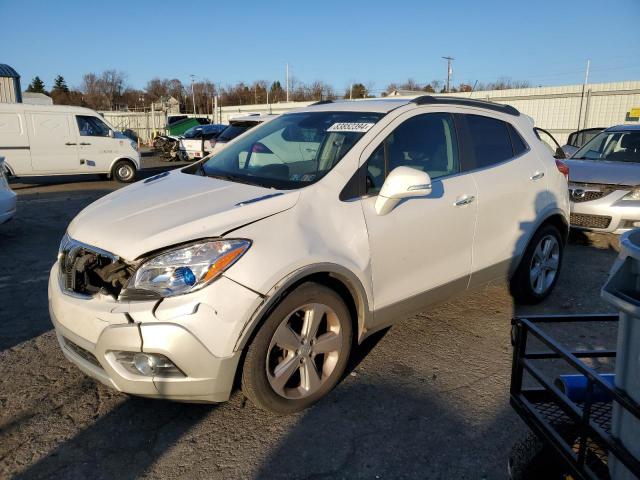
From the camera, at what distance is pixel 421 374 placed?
10.8 ft

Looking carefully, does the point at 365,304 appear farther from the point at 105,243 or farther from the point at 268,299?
the point at 105,243

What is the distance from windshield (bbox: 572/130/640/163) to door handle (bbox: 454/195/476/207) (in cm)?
505

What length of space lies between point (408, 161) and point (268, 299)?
150 cm

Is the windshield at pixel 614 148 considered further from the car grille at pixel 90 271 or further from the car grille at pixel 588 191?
the car grille at pixel 90 271

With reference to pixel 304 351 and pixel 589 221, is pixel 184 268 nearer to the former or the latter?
pixel 304 351

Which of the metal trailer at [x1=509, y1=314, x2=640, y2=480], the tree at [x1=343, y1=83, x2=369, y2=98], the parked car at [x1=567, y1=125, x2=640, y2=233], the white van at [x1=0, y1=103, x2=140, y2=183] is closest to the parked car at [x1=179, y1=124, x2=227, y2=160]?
the white van at [x1=0, y1=103, x2=140, y2=183]

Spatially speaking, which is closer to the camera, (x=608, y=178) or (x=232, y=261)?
(x=232, y=261)

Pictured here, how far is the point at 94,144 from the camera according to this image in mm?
12875

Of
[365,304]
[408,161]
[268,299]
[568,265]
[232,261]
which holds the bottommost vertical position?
[568,265]

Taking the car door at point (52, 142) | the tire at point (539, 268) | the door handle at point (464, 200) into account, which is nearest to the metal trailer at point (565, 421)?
the door handle at point (464, 200)

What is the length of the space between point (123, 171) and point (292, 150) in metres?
11.3

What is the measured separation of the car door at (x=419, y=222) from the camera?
10.1ft

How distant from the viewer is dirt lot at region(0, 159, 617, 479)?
7.96ft

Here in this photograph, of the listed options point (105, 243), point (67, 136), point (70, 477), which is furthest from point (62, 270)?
point (67, 136)
